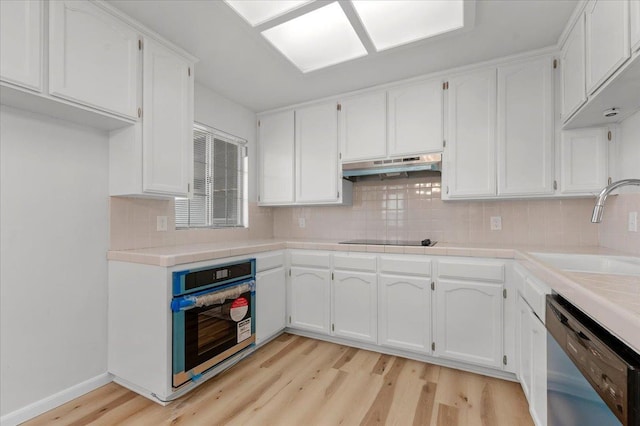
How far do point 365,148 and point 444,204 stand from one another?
920 millimetres

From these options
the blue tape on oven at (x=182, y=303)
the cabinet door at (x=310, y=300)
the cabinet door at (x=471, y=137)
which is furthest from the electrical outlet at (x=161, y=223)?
the cabinet door at (x=471, y=137)

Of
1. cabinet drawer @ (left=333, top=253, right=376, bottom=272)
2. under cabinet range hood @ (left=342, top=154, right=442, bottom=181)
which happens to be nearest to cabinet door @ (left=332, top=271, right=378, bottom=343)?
cabinet drawer @ (left=333, top=253, right=376, bottom=272)

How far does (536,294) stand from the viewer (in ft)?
4.72

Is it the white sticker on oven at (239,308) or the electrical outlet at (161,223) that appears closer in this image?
the white sticker on oven at (239,308)

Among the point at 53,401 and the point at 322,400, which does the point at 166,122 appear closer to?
the point at 53,401

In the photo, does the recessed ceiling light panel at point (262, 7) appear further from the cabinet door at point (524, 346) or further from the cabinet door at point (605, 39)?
the cabinet door at point (524, 346)

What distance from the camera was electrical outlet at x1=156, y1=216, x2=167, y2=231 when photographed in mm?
2438

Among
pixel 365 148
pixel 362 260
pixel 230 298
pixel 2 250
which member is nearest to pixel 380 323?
pixel 362 260

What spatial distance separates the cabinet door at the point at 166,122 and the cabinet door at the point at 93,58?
0.35ft

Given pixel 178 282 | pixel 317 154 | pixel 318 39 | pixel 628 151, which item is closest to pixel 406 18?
pixel 318 39

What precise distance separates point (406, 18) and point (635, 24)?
3.52 feet

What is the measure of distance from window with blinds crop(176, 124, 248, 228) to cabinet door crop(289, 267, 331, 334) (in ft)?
3.10

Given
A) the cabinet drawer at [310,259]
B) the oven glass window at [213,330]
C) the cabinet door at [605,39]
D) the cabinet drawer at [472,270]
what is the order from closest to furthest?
the cabinet door at [605,39] → the oven glass window at [213,330] → the cabinet drawer at [472,270] → the cabinet drawer at [310,259]

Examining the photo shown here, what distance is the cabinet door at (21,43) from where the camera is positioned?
140 cm
